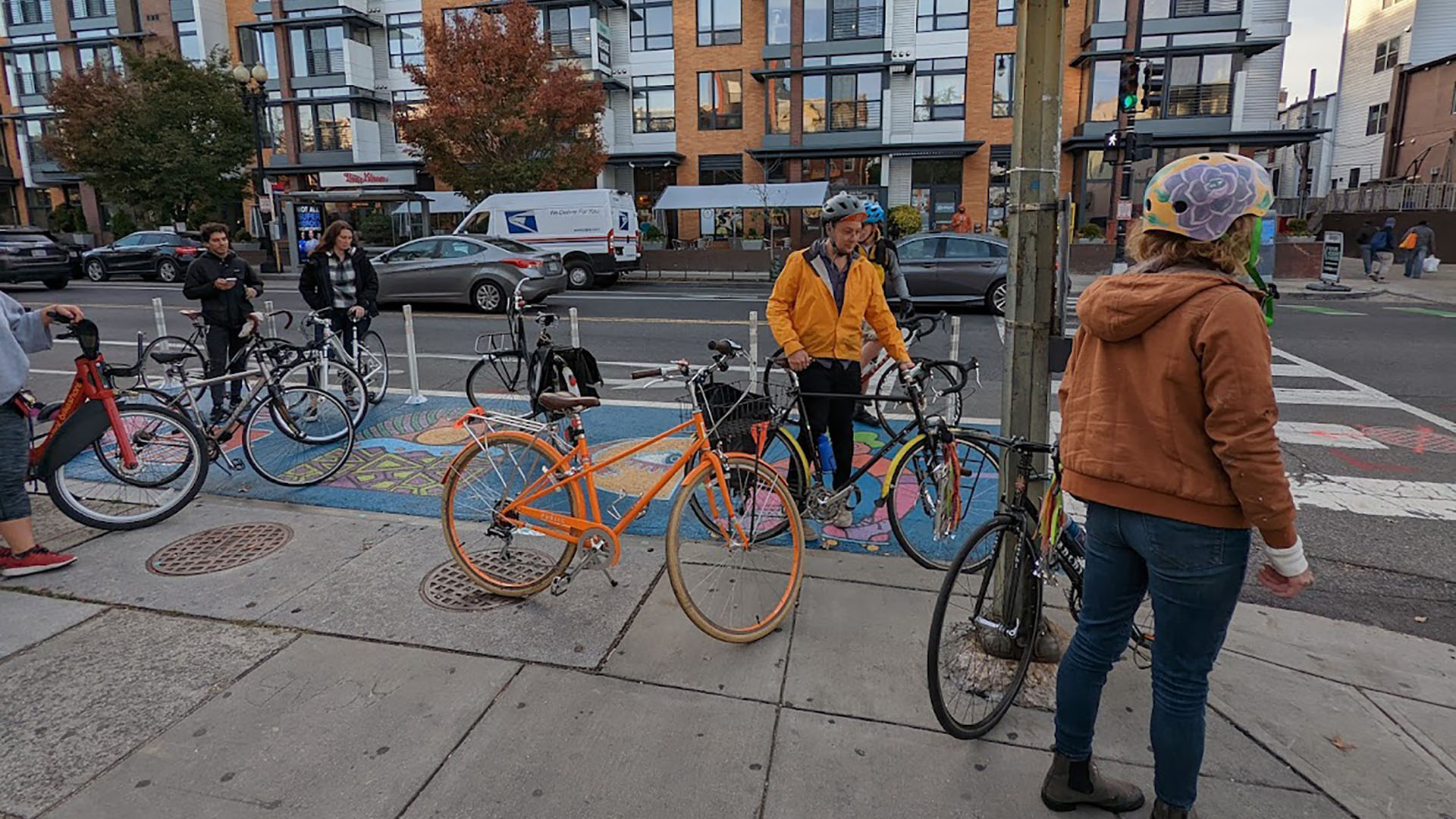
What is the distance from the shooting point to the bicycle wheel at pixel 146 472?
5031 mm

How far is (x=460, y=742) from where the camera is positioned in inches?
116

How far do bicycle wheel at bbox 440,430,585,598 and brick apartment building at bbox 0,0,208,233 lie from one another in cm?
4556

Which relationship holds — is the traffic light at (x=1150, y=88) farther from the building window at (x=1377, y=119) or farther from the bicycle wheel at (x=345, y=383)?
the building window at (x=1377, y=119)

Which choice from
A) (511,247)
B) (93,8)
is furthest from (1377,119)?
(93,8)

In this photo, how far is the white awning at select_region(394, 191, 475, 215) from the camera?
3322 cm

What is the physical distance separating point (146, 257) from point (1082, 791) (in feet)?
93.6

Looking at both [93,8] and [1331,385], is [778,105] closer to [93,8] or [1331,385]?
[1331,385]

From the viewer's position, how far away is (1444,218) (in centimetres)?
2639

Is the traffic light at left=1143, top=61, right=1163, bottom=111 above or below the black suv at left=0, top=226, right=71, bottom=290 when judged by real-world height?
above

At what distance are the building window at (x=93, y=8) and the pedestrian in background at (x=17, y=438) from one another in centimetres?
4961

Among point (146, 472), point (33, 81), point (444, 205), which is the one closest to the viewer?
point (146, 472)

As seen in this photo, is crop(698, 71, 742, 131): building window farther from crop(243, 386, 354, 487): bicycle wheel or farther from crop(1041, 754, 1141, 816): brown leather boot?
crop(1041, 754, 1141, 816): brown leather boot

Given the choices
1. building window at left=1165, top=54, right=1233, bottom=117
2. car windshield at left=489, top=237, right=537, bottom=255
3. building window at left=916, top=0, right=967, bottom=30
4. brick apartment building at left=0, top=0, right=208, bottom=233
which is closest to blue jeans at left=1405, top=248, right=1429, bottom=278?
building window at left=1165, top=54, right=1233, bottom=117

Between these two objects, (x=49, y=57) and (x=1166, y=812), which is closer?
(x=1166, y=812)
